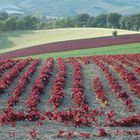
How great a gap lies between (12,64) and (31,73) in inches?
139

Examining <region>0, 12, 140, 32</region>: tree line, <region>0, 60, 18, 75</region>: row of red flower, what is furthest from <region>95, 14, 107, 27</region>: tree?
<region>0, 60, 18, 75</region>: row of red flower

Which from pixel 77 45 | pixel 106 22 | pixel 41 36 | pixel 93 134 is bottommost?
pixel 41 36

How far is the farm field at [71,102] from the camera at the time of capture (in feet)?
41.4

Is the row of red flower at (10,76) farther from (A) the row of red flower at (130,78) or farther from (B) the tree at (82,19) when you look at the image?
(B) the tree at (82,19)

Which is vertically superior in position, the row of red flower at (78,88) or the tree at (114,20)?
the row of red flower at (78,88)

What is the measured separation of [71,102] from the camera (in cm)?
1599

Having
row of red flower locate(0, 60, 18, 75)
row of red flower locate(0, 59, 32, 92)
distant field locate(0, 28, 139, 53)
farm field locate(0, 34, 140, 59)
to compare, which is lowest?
distant field locate(0, 28, 139, 53)

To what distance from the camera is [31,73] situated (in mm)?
21375

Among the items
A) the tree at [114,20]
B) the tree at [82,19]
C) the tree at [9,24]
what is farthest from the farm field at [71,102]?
the tree at [82,19]

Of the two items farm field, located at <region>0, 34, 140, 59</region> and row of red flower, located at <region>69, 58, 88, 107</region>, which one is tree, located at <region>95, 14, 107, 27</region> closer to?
farm field, located at <region>0, 34, 140, 59</region>

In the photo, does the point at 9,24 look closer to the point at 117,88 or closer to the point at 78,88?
the point at 78,88

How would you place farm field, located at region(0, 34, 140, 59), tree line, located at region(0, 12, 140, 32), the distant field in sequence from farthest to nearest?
tree line, located at region(0, 12, 140, 32) < the distant field < farm field, located at region(0, 34, 140, 59)

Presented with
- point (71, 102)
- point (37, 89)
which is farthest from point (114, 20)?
point (71, 102)

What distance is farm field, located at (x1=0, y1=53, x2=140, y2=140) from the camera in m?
A: 12.6
